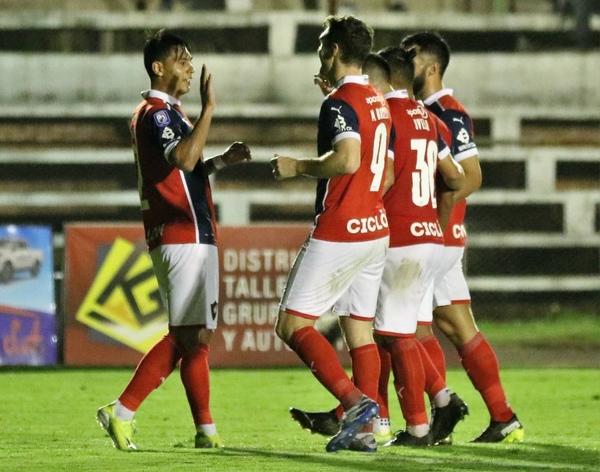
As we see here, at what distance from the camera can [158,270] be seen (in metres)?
7.14

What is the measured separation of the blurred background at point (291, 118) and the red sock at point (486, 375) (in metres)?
9.31

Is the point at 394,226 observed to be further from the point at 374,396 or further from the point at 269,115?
the point at 269,115

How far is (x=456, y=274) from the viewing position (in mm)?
7980

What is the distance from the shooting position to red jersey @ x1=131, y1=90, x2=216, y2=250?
702 centimetres

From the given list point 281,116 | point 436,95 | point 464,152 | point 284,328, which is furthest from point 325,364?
point 281,116

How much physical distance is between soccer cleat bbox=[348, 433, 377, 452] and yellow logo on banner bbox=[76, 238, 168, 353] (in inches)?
258

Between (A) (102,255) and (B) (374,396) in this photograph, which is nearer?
(B) (374,396)

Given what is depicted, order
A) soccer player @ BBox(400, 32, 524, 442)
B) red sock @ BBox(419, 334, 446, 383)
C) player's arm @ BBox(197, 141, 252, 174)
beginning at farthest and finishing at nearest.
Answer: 1. red sock @ BBox(419, 334, 446, 383)
2. soccer player @ BBox(400, 32, 524, 442)
3. player's arm @ BBox(197, 141, 252, 174)

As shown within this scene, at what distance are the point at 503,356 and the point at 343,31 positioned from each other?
8.98 m

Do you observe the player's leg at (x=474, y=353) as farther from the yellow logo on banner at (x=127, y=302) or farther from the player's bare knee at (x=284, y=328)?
the yellow logo on banner at (x=127, y=302)

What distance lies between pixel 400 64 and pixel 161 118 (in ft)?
4.33

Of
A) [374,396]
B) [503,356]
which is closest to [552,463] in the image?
[374,396]

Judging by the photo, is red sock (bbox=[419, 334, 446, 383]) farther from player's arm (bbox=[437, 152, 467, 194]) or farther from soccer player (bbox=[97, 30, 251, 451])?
soccer player (bbox=[97, 30, 251, 451])

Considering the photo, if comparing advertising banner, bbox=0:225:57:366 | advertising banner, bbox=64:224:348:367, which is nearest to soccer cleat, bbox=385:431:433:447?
advertising banner, bbox=64:224:348:367
